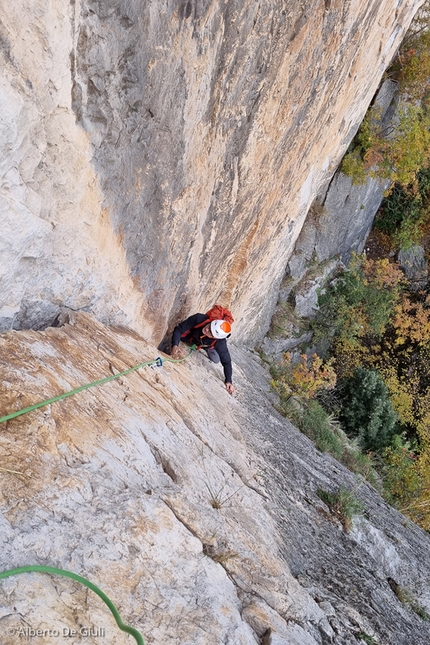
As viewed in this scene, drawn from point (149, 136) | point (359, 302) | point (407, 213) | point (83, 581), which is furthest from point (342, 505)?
point (407, 213)

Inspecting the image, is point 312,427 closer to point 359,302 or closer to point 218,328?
point 218,328

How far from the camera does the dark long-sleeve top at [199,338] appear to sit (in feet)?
19.1

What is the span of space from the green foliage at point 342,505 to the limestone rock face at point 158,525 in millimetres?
147

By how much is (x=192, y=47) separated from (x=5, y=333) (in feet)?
8.40

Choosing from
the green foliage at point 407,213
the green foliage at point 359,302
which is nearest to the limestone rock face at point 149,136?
the green foliage at point 359,302

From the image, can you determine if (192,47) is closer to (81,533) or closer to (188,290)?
(188,290)

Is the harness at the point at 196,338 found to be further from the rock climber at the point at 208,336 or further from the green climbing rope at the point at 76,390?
the green climbing rope at the point at 76,390

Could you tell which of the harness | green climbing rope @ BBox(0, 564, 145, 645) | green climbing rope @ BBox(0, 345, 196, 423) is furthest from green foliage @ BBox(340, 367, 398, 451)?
green climbing rope @ BBox(0, 564, 145, 645)

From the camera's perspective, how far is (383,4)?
674cm

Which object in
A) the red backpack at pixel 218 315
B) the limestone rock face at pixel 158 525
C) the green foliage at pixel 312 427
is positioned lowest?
the limestone rock face at pixel 158 525

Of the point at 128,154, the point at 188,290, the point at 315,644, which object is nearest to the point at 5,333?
the point at 128,154

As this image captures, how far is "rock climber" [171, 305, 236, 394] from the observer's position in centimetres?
569

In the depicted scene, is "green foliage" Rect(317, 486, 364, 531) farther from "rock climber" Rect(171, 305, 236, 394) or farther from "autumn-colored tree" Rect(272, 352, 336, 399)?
"autumn-colored tree" Rect(272, 352, 336, 399)

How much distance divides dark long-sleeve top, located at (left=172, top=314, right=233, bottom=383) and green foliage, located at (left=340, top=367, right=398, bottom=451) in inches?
315
